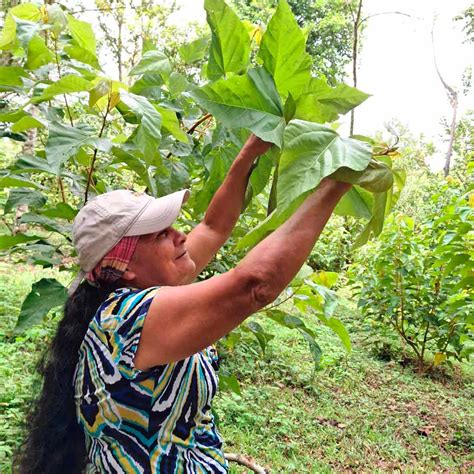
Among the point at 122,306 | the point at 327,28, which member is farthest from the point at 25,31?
the point at 327,28

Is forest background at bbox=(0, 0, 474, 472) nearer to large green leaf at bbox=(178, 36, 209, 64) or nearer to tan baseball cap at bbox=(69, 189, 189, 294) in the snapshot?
large green leaf at bbox=(178, 36, 209, 64)

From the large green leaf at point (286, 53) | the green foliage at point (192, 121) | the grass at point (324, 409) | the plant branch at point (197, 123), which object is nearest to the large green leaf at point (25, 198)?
the green foliage at point (192, 121)

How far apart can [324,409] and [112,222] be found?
3075mm

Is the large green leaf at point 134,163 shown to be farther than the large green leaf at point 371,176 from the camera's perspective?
Yes

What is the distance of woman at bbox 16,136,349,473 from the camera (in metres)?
0.82

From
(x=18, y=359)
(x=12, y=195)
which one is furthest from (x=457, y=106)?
(x=12, y=195)

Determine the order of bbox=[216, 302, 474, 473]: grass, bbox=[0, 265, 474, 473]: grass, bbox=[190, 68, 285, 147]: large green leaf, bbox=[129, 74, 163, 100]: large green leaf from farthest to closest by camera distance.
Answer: bbox=[216, 302, 474, 473]: grass
bbox=[0, 265, 474, 473]: grass
bbox=[129, 74, 163, 100]: large green leaf
bbox=[190, 68, 285, 147]: large green leaf

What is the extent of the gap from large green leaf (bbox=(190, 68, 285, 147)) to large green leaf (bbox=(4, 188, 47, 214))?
1.83ft

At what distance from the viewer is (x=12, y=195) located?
1187 millimetres

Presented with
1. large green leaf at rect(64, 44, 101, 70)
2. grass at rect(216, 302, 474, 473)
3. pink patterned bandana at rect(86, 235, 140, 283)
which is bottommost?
grass at rect(216, 302, 474, 473)

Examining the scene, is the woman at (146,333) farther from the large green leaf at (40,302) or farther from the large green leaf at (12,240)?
the large green leaf at (12,240)

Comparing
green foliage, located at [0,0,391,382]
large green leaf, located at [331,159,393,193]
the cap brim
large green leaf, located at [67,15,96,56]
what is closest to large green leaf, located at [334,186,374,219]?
green foliage, located at [0,0,391,382]

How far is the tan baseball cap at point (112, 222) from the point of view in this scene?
100cm

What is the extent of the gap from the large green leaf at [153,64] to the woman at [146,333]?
0.96 feet
